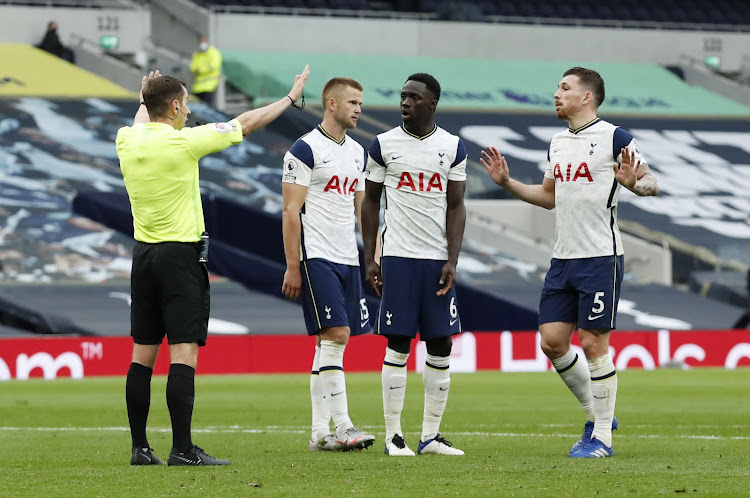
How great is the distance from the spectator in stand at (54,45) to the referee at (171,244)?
2459 centimetres

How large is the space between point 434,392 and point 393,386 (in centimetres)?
26

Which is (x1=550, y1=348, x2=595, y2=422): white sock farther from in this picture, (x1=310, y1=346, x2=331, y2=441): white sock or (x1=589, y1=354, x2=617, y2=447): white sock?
(x1=310, y1=346, x2=331, y2=441): white sock

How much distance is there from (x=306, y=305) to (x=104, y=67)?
962 inches

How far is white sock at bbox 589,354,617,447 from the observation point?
8438 mm

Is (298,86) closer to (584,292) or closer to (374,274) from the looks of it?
(374,274)

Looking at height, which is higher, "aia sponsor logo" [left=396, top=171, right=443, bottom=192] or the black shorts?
"aia sponsor logo" [left=396, top=171, right=443, bottom=192]

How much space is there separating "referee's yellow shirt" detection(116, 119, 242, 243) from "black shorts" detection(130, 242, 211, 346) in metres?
0.09

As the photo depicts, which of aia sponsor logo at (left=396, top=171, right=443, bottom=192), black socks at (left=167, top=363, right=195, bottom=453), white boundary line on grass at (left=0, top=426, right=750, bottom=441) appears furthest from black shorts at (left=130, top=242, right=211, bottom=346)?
white boundary line on grass at (left=0, top=426, right=750, bottom=441)

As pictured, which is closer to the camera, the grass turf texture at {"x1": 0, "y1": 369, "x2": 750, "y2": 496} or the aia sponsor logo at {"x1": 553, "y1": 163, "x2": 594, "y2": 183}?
the grass turf texture at {"x1": 0, "y1": 369, "x2": 750, "y2": 496}

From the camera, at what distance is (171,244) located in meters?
7.78

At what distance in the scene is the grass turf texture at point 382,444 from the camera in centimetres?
675

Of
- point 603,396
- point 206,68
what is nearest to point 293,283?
point 603,396

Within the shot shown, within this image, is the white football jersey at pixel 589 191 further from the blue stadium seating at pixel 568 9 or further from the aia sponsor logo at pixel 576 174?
the blue stadium seating at pixel 568 9

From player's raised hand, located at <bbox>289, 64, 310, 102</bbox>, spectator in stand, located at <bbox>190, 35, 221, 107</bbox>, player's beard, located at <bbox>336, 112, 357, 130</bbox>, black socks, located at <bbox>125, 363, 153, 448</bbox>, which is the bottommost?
black socks, located at <bbox>125, 363, 153, 448</bbox>
